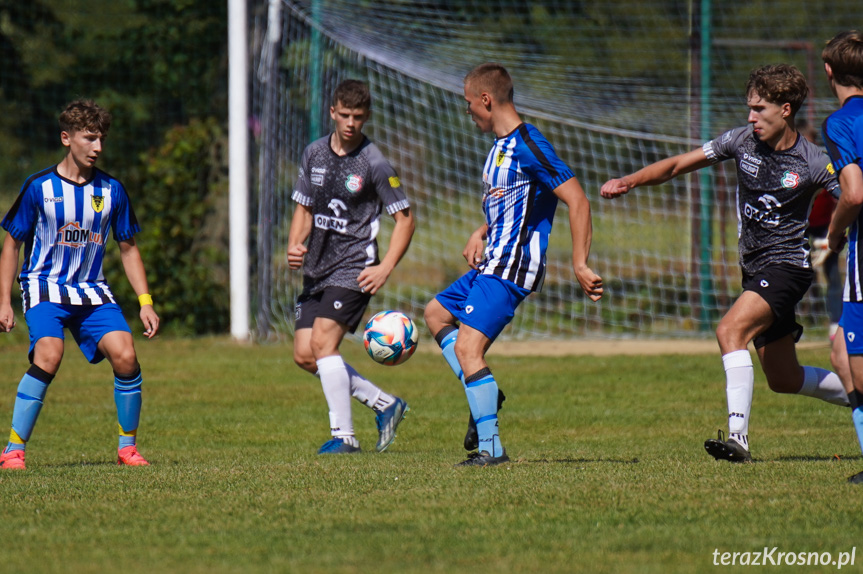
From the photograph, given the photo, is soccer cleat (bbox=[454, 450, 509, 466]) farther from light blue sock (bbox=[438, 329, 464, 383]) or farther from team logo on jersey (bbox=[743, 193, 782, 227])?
team logo on jersey (bbox=[743, 193, 782, 227])

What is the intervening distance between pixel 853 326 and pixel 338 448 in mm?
3229

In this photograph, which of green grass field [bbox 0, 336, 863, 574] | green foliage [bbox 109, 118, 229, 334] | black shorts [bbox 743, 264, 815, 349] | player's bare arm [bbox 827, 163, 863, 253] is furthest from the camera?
green foliage [bbox 109, 118, 229, 334]

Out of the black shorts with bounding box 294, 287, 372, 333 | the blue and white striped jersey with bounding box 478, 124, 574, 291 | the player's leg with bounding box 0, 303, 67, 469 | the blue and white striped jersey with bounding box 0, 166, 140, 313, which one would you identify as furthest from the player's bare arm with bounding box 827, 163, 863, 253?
the player's leg with bounding box 0, 303, 67, 469

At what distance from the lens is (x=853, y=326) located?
14.8ft

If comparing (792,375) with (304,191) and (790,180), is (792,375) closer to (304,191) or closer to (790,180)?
(790,180)

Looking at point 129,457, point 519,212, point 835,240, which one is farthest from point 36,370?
point 835,240

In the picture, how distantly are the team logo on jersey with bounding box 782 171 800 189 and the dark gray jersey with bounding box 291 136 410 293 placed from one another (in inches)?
91.2

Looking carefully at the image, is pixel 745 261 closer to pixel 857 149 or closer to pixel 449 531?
pixel 857 149

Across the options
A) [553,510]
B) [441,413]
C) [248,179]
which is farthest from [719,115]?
[553,510]

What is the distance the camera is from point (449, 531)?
396 centimetres

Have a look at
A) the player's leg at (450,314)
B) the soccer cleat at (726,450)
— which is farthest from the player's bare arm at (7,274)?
the soccer cleat at (726,450)

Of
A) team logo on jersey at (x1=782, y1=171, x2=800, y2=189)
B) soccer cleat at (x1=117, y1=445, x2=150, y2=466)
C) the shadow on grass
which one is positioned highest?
team logo on jersey at (x1=782, y1=171, x2=800, y2=189)

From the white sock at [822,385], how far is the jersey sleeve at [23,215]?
14.3 feet

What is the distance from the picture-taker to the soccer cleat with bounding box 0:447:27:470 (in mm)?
5816
